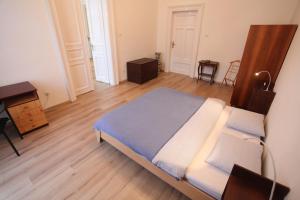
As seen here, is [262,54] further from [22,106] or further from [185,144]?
[22,106]

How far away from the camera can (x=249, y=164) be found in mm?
1270

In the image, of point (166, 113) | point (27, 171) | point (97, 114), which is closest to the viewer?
point (27, 171)

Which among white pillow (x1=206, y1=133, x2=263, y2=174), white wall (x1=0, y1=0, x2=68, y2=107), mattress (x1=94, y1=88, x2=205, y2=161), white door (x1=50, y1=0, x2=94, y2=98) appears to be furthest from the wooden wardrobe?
white wall (x1=0, y1=0, x2=68, y2=107)

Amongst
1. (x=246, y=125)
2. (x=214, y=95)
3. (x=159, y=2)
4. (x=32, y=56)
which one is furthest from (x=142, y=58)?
(x=246, y=125)

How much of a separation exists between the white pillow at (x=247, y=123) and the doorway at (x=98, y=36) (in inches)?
133

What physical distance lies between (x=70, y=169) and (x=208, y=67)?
13.9ft

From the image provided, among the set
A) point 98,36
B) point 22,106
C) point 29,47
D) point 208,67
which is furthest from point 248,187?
point 98,36

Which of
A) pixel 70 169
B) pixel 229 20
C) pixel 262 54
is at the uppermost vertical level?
pixel 229 20

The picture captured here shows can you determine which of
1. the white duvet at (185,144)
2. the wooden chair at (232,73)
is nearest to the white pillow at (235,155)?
the white duvet at (185,144)

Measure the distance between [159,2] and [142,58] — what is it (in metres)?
1.87

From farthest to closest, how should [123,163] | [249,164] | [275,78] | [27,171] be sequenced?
[275,78]
[123,163]
[27,171]
[249,164]

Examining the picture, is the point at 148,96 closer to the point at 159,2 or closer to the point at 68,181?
the point at 68,181

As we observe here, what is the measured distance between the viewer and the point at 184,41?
483 centimetres

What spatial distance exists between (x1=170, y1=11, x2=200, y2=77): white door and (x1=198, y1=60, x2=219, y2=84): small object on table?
0.31 m
